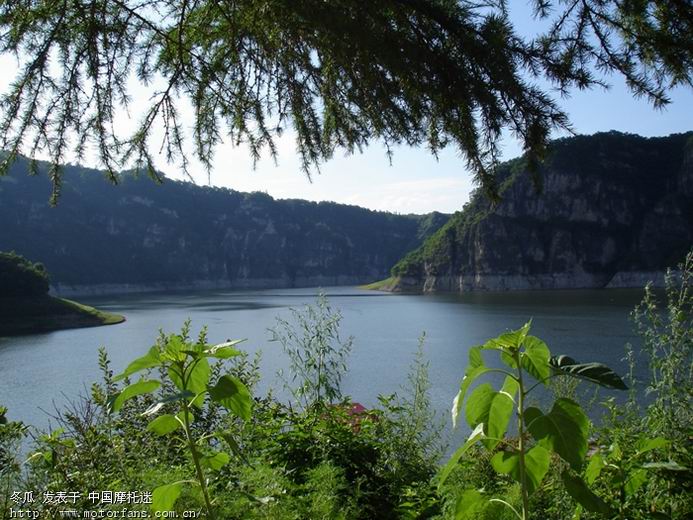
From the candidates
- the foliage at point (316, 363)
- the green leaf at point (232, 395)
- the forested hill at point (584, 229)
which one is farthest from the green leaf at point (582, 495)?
the forested hill at point (584, 229)

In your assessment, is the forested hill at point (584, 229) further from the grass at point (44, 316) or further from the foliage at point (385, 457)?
the foliage at point (385, 457)

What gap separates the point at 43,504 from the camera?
2225 mm

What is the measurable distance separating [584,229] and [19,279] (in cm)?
11809

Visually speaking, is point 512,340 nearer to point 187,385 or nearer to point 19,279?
point 187,385

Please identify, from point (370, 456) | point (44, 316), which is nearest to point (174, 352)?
point (370, 456)

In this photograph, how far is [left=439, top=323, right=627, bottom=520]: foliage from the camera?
133 centimetres

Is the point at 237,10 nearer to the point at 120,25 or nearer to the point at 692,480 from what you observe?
the point at 120,25

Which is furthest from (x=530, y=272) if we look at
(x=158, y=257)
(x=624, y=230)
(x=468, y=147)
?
(x=468, y=147)

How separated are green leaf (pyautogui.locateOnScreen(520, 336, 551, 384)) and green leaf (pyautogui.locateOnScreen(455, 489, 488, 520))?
365mm

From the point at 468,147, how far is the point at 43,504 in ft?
7.67

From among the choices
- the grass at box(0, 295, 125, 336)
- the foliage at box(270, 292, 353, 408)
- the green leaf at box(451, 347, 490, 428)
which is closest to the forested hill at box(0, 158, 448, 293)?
the grass at box(0, 295, 125, 336)

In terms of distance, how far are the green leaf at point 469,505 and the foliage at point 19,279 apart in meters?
66.7

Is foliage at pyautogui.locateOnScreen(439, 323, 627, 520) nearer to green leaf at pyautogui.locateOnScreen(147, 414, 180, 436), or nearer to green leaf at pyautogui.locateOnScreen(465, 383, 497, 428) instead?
green leaf at pyautogui.locateOnScreen(465, 383, 497, 428)

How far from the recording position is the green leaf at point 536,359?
1.43 m
